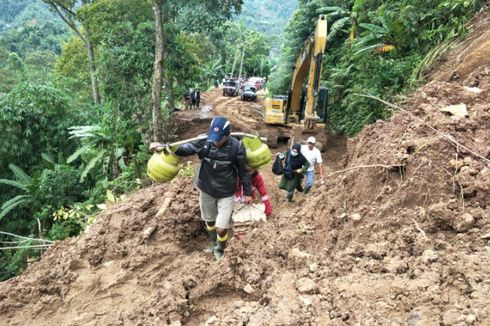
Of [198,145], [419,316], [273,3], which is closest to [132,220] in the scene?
[198,145]

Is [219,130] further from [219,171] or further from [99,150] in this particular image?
[99,150]

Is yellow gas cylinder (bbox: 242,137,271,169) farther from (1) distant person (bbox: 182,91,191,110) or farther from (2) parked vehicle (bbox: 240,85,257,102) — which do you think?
(2) parked vehicle (bbox: 240,85,257,102)

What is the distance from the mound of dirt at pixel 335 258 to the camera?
306 centimetres

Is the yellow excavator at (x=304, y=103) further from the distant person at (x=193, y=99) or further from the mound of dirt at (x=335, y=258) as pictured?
the distant person at (x=193, y=99)

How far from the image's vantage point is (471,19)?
9.23 metres

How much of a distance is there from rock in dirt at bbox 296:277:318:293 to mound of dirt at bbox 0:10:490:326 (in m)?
0.01

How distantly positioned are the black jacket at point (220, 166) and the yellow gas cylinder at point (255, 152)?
188 millimetres

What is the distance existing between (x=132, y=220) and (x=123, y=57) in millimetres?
8392

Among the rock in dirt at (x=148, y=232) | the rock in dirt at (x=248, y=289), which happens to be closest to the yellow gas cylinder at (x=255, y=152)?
the rock in dirt at (x=248, y=289)

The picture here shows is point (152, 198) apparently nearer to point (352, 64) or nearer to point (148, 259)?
point (148, 259)

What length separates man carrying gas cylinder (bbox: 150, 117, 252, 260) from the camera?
189 inches

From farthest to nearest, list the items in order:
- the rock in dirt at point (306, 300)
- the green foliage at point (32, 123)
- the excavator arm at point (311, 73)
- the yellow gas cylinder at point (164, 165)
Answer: the green foliage at point (32, 123) < the excavator arm at point (311, 73) < the yellow gas cylinder at point (164, 165) < the rock in dirt at point (306, 300)

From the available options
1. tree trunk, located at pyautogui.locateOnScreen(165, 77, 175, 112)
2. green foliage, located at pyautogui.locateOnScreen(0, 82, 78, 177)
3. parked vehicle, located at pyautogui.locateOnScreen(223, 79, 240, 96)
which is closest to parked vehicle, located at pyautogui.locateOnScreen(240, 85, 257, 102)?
parked vehicle, located at pyautogui.locateOnScreen(223, 79, 240, 96)

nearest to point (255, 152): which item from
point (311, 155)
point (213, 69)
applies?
point (311, 155)
